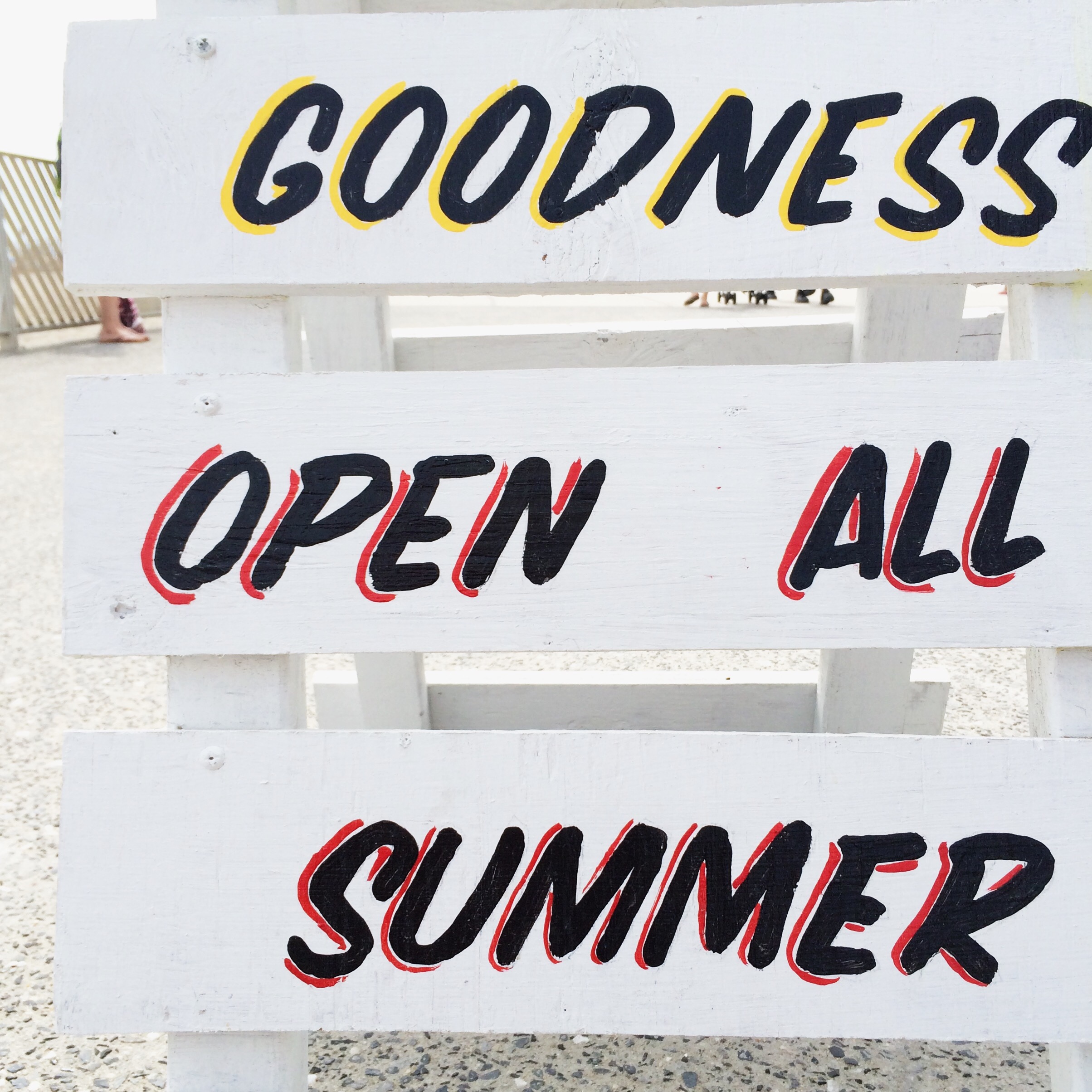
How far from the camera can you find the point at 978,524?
1.11 meters

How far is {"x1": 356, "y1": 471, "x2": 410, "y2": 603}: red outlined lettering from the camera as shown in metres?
1.12

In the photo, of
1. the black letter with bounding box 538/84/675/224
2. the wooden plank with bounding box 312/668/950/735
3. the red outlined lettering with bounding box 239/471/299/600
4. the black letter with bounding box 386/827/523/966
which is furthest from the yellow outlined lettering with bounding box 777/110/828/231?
the wooden plank with bounding box 312/668/950/735

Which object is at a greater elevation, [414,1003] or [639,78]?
[639,78]

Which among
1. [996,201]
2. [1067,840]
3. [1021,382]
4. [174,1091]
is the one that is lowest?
[174,1091]

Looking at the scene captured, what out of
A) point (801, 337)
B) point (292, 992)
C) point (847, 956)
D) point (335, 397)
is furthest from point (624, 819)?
point (801, 337)

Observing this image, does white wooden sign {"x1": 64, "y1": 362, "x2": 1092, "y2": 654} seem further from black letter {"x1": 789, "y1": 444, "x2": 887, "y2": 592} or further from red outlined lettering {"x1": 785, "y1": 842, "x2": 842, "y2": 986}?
red outlined lettering {"x1": 785, "y1": 842, "x2": 842, "y2": 986}

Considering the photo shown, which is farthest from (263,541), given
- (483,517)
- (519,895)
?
(519,895)

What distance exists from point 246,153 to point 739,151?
52 cm

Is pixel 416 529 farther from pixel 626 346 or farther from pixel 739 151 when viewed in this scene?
pixel 626 346

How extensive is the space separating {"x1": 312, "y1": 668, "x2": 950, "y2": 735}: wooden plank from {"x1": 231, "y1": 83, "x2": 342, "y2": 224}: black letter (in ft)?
3.15

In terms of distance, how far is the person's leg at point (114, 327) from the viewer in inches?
332

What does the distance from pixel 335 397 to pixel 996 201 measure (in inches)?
28.7

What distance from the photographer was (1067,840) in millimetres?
1118

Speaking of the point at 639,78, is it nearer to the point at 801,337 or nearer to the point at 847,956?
the point at 801,337
